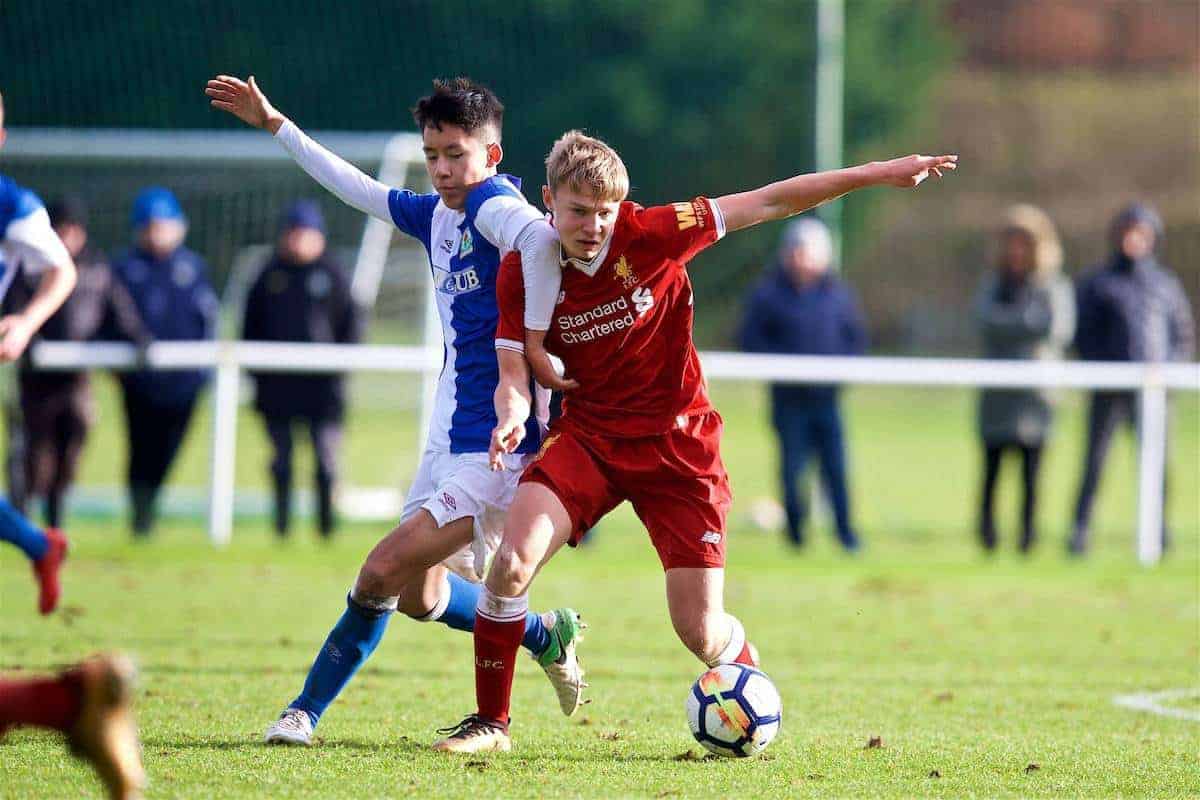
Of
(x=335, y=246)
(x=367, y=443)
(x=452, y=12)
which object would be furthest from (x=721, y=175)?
(x=367, y=443)

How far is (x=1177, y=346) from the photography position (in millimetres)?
11727

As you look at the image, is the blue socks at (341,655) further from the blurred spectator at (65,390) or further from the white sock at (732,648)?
the blurred spectator at (65,390)

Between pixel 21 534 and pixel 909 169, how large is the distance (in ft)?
13.1

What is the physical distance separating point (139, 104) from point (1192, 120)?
Result: 13718mm

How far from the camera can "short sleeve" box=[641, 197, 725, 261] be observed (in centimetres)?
532

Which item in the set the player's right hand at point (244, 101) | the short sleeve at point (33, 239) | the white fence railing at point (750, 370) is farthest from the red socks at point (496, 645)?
the white fence railing at point (750, 370)

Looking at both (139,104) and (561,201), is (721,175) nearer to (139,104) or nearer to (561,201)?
(139,104)

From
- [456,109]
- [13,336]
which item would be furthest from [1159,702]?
[13,336]

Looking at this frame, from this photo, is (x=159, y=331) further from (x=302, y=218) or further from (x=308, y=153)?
(x=308, y=153)

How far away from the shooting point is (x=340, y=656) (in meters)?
5.47

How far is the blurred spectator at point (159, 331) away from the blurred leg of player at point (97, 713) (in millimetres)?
7932

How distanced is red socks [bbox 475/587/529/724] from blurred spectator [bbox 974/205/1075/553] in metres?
6.57

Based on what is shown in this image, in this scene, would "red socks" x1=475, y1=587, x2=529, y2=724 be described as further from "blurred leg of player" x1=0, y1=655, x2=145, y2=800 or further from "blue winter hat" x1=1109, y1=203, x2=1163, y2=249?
"blue winter hat" x1=1109, y1=203, x2=1163, y2=249

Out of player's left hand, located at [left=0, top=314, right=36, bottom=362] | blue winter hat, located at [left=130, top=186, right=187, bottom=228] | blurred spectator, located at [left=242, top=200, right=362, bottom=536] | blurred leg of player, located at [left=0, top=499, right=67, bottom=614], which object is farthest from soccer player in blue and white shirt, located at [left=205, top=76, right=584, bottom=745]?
blue winter hat, located at [left=130, top=186, right=187, bottom=228]
